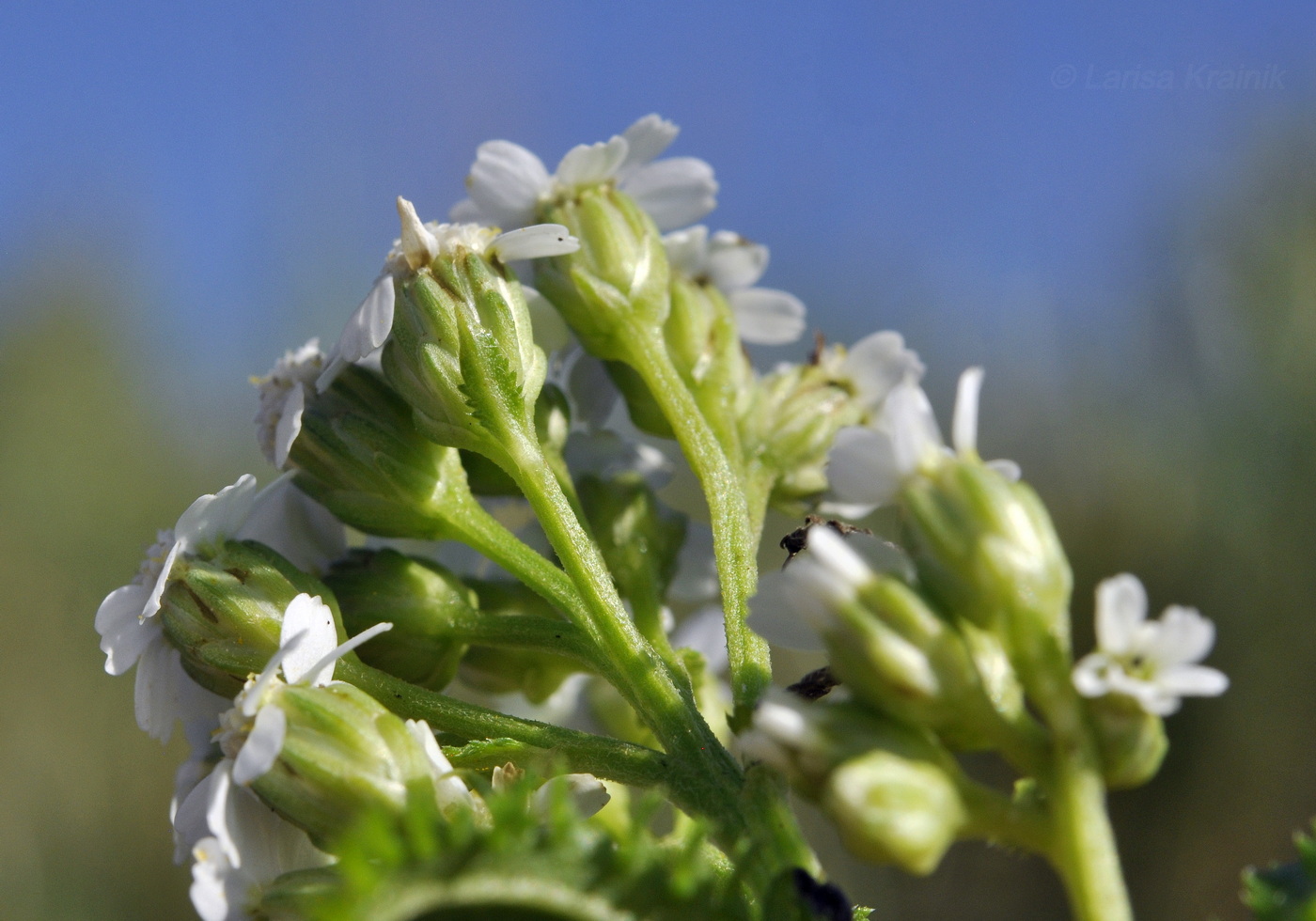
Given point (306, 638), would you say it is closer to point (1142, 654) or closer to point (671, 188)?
point (1142, 654)

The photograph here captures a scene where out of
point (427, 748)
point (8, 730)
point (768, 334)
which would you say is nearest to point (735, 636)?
point (427, 748)

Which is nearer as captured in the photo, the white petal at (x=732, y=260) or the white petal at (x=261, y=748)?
the white petal at (x=261, y=748)

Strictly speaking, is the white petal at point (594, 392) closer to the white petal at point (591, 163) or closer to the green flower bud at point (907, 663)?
the white petal at point (591, 163)

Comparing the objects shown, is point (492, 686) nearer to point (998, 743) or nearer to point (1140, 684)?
point (998, 743)

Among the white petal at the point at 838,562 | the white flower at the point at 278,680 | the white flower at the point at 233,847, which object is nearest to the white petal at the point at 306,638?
the white flower at the point at 278,680

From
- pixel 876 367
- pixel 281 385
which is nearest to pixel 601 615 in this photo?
pixel 281 385

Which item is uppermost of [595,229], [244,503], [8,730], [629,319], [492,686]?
[595,229]
